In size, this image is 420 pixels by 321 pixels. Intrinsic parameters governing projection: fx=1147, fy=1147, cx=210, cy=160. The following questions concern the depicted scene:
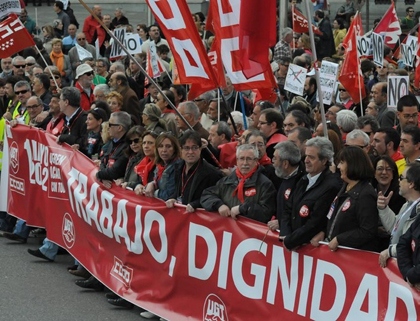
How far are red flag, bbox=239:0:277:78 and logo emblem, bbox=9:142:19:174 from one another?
15.3 feet

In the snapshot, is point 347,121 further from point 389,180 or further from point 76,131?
point 76,131

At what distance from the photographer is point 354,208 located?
8.14 m

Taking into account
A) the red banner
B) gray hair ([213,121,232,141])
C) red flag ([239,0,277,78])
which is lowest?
the red banner

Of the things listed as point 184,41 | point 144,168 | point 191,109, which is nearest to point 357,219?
point 144,168

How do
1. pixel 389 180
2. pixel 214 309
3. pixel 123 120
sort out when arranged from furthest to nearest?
pixel 123 120 < pixel 214 309 < pixel 389 180

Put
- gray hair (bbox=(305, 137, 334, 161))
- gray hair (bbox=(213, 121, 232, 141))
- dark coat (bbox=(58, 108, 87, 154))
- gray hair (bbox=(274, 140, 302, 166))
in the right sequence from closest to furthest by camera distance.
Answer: gray hair (bbox=(305, 137, 334, 161))
gray hair (bbox=(274, 140, 302, 166))
gray hair (bbox=(213, 121, 232, 141))
dark coat (bbox=(58, 108, 87, 154))

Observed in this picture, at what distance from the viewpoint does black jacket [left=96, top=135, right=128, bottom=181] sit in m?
11.3

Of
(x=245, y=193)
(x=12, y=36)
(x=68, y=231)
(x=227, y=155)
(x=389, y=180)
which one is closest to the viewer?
(x=389, y=180)

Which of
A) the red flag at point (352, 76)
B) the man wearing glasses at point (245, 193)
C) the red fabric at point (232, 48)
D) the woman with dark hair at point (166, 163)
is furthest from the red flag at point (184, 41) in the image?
the red flag at point (352, 76)

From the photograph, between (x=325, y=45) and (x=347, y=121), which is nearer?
(x=347, y=121)

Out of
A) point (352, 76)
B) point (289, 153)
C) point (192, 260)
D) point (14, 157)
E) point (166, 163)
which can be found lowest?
point (192, 260)

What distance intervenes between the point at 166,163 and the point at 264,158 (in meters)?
0.95

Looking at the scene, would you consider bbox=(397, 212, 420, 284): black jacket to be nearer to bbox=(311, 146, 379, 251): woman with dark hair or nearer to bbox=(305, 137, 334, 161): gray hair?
bbox=(311, 146, 379, 251): woman with dark hair

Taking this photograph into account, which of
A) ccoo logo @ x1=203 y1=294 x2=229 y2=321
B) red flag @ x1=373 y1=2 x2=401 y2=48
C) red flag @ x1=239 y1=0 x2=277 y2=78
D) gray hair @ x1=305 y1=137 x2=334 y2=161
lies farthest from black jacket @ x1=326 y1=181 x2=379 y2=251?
red flag @ x1=373 y1=2 x2=401 y2=48
